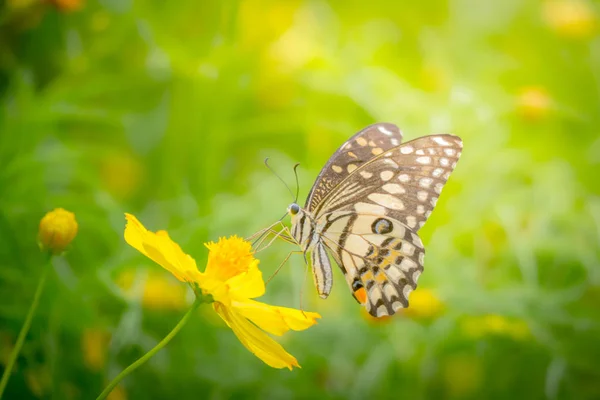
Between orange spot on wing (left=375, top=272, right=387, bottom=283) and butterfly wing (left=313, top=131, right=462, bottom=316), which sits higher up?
butterfly wing (left=313, top=131, right=462, bottom=316)

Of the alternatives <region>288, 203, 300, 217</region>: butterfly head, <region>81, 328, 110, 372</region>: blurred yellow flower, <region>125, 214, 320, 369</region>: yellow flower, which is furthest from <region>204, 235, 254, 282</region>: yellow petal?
<region>81, 328, 110, 372</region>: blurred yellow flower

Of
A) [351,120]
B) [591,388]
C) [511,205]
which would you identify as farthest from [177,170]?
[591,388]

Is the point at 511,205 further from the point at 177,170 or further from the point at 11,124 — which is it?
the point at 11,124

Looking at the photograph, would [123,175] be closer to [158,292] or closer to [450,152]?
[158,292]

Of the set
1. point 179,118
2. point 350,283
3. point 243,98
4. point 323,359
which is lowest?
point 323,359

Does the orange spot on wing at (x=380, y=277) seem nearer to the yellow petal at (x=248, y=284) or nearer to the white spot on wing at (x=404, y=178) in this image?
the white spot on wing at (x=404, y=178)

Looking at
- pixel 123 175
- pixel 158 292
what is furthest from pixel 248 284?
pixel 123 175

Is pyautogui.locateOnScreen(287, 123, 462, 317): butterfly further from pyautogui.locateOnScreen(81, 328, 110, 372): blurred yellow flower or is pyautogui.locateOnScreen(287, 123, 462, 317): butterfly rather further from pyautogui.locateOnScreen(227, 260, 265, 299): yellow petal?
pyautogui.locateOnScreen(81, 328, 110, 372): blurred yellow flower
